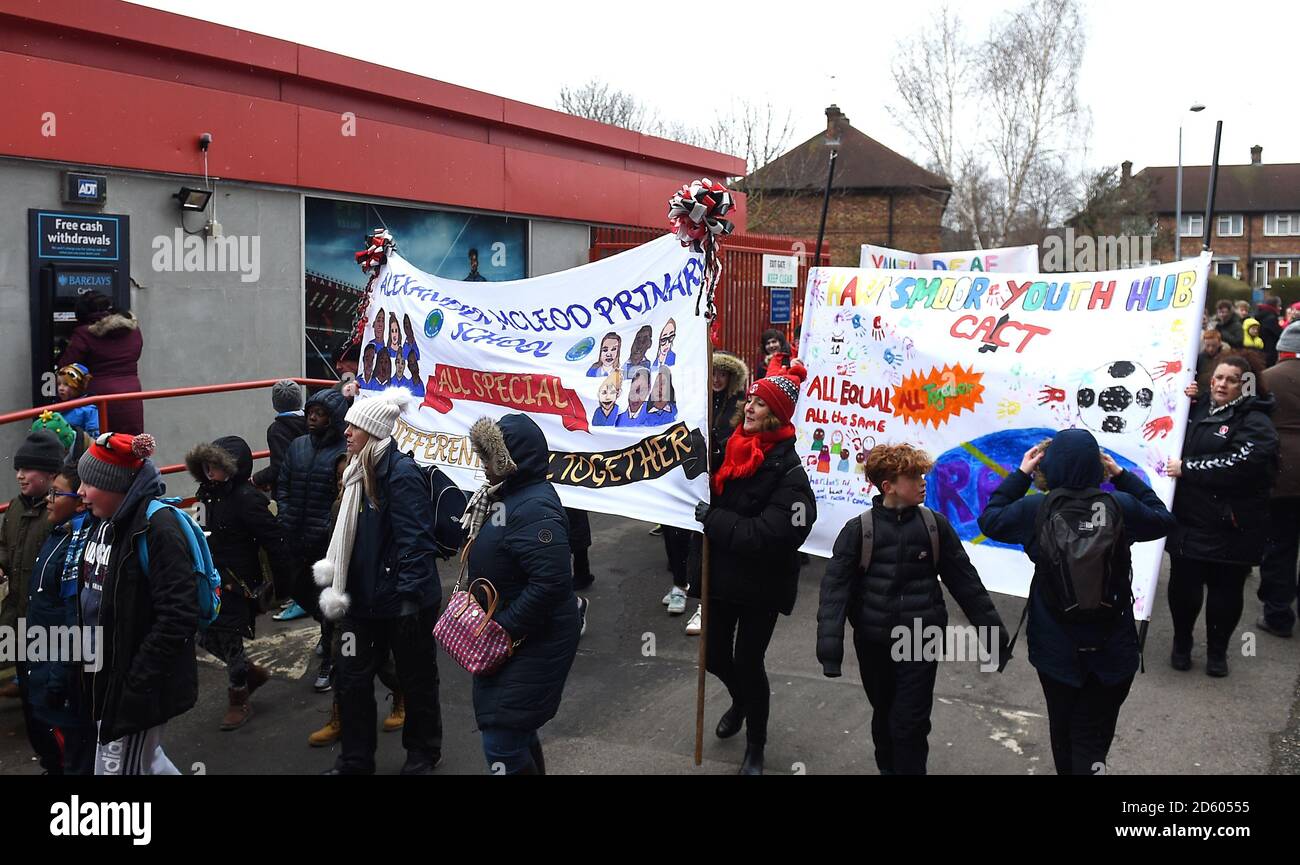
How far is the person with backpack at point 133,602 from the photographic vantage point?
420 centimetres

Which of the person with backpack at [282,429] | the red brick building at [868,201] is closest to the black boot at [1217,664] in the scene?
the person with backpack at [282,429]

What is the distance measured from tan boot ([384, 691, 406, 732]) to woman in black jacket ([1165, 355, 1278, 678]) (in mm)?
4670

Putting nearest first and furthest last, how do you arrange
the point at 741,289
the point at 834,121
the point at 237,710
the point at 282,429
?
the point at 237,710, the point at 282,429, the point at 741,289, the point at 834,121

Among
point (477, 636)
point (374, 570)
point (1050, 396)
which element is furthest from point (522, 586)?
point (1050, 396)

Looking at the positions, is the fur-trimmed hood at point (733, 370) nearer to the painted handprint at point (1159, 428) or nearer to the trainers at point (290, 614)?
the painted handprint at point (1159, 428)

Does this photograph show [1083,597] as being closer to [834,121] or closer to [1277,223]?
[834,121]

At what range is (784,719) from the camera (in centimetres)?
593

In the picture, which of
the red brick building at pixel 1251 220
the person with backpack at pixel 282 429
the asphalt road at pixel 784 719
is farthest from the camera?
the red brick building at pixel 1251 220

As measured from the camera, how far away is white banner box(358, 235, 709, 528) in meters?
5.62

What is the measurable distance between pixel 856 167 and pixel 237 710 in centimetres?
4639

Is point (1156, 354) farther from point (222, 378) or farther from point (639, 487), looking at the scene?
point (222, 378)
